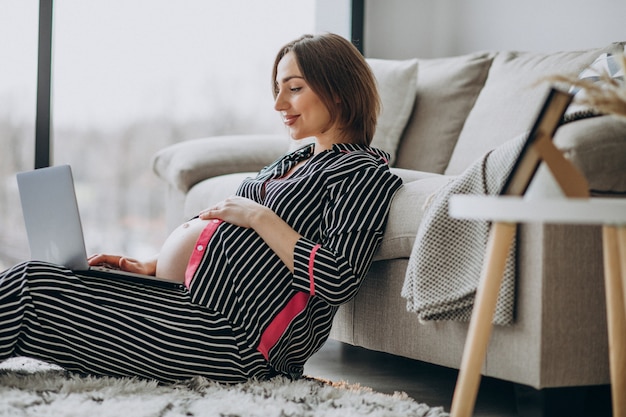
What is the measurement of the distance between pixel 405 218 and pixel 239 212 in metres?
0.34

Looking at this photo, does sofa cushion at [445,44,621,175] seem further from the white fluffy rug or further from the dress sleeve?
the white fluffy rug

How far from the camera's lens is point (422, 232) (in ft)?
5.41

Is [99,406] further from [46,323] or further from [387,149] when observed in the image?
[387,149]

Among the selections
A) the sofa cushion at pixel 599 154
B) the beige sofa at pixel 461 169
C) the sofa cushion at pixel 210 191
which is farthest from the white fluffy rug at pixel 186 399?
the sofa cushion at pixel 210 191

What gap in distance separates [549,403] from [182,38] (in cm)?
265

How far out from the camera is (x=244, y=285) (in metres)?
1.70

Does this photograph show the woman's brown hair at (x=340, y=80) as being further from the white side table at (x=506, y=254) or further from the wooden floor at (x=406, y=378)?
the white side table at (x=506, y=254)

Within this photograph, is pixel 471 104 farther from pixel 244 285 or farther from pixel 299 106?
pixel 244 285

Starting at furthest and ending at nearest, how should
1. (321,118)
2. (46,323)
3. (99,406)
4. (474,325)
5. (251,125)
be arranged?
(251,125), (321,118), (46,323), (99,406), (474,325)

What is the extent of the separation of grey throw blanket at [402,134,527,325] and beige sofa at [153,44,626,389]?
0.08 m

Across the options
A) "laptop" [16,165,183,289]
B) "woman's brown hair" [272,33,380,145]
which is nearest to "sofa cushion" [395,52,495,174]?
"woman's brown hair" [272,33,380,145]

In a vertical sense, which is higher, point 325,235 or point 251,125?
point 325,235

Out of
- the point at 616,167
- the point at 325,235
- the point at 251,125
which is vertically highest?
the point at 616,167

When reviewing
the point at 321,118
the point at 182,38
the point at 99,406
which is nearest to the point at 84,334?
the point at 99,406
